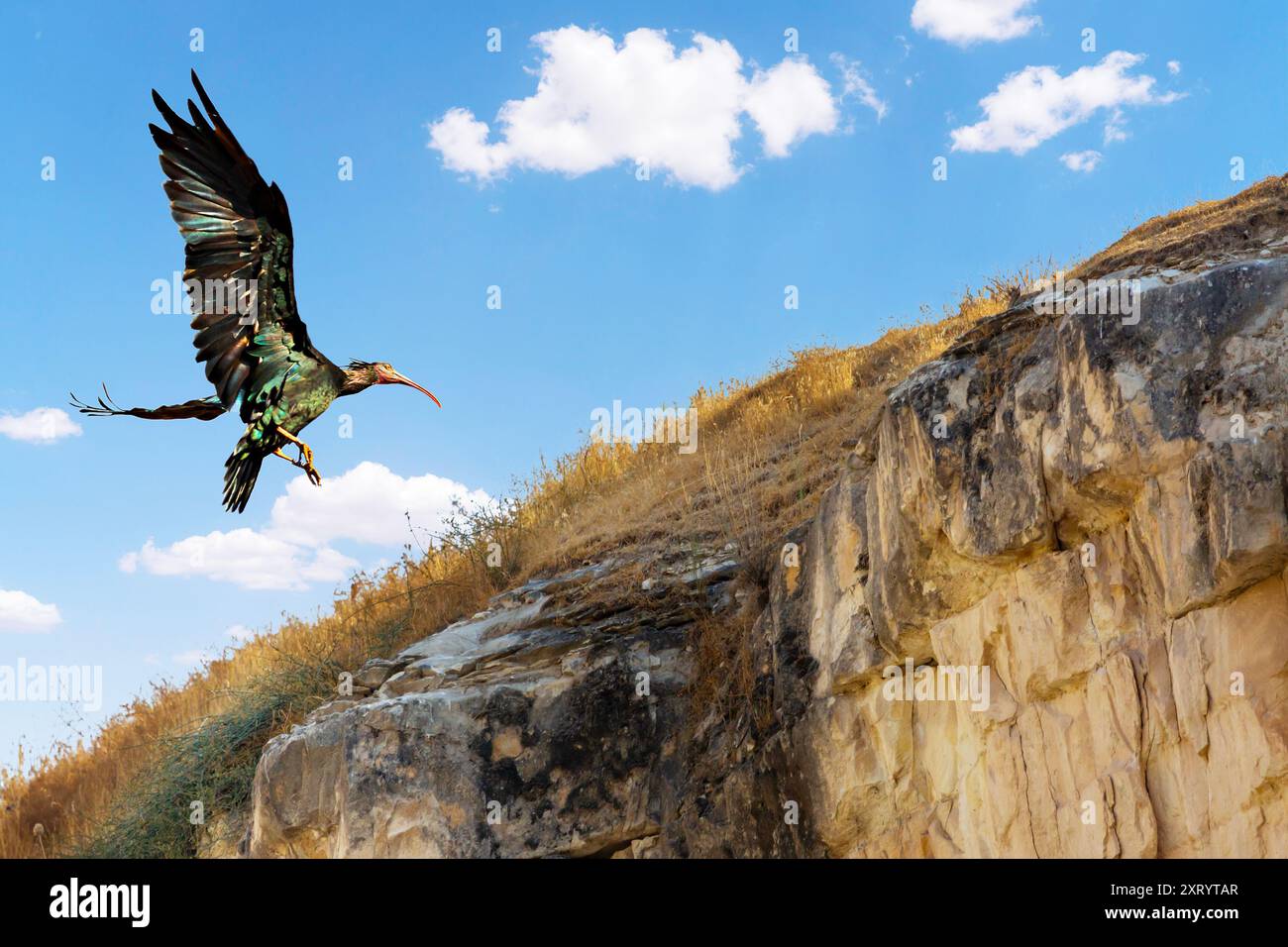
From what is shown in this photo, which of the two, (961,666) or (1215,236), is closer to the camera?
(1215,236)

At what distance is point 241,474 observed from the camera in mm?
5570

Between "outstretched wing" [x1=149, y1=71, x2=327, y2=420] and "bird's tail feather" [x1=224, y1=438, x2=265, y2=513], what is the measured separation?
0.72 feet

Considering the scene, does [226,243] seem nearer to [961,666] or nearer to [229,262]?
[229,262]

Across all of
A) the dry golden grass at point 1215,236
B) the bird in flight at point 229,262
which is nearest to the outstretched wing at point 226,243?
the bird in flight at point 229,262

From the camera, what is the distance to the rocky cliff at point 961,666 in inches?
171

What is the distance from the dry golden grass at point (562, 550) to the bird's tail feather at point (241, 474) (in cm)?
308

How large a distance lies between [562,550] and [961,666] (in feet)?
16.5

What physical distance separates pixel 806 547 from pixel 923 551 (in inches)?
51.7

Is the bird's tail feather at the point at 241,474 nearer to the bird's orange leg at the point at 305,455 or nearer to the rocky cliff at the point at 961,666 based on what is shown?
the bird's orange leg at the point at 305,455

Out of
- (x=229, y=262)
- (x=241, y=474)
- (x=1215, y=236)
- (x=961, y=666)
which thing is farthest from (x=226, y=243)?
(x=1215, y=236)

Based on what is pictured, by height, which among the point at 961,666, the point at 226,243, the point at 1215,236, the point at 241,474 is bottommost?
the point at 961,666

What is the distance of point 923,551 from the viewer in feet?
18.3

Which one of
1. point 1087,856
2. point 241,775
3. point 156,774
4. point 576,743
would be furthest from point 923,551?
point 156,774
